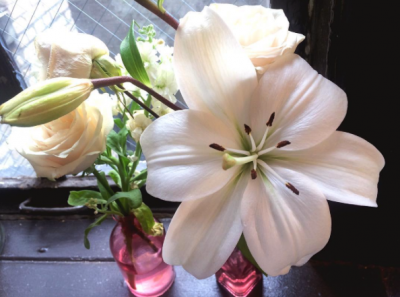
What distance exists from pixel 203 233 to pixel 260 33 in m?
0.19

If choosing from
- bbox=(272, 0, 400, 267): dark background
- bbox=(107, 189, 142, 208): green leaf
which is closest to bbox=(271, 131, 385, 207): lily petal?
bbox=(272, 0, 400, 267): dark background

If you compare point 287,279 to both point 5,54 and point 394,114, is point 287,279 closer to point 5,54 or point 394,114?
point 394,114

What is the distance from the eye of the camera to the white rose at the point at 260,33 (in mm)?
356

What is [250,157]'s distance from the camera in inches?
14.7

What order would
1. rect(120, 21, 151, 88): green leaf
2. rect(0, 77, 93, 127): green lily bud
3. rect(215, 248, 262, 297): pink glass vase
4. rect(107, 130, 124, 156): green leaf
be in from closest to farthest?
rect(0, 77, 93, 127): green lily bud, rect(120, 21, 151, 88): green leaf, rect(107, 130, 124, 156): green leaf, rect(215, 248, 262, 297): pink glass vase

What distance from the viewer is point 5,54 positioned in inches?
28.4

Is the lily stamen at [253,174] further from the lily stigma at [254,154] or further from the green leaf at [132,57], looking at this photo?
the green leaf at [132,57]

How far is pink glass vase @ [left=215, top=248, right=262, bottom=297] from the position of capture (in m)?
0.63

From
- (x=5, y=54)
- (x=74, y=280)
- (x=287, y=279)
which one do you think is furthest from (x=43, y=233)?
(x=287, y=279)

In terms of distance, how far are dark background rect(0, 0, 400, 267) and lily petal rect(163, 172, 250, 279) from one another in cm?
21

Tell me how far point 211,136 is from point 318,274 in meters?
0.43

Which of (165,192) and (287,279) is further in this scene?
(287,279)

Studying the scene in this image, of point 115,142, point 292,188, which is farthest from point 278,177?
point 115,142

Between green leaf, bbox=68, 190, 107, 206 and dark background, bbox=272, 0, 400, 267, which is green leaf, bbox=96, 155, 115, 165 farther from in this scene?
dark background, bbox=272, 0, 400, 267
